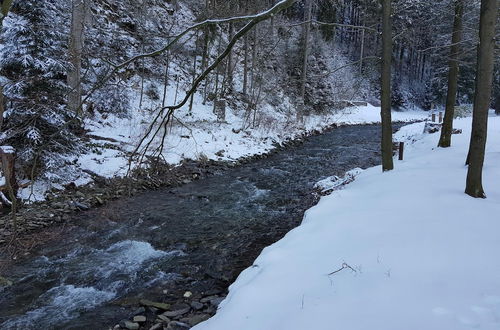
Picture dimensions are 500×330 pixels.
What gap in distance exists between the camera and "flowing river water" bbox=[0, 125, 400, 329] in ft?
17.5

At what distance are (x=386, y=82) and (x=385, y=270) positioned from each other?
21.7 ft

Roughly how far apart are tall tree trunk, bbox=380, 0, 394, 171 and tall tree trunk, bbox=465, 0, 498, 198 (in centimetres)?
309

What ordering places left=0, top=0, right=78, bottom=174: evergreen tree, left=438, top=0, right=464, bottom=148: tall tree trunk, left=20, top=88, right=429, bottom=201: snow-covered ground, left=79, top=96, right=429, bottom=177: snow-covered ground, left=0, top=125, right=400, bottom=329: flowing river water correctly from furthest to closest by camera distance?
left=79, top=96, right=429, bottom=177: snow-covered ground → left=438, top=0, right=464, bottom=148: tall tree trunk → left=20, top=88, right=429, bottom=201: snow-covered ground → left=0, top=0, right=78, bottom=174: evergreen tree → left=0, top=125, right=400, bottom=329: flowing river water

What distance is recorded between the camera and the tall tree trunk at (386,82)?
8.89m

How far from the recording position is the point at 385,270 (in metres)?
4.04

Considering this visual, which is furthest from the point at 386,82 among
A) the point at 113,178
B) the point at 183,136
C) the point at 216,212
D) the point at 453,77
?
the point at 113,178

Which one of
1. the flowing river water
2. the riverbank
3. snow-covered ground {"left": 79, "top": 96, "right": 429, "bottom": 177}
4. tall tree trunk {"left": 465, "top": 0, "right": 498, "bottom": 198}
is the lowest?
the flowing river water

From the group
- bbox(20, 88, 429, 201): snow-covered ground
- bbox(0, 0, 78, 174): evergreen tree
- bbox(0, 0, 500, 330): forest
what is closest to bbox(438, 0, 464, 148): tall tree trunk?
bbox(0, 0, 500, 330): forest

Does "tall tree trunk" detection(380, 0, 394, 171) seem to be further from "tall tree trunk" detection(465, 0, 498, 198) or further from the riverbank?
the riverbank

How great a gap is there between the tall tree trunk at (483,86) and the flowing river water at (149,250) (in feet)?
12.8

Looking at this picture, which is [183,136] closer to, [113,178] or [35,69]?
[113,178]

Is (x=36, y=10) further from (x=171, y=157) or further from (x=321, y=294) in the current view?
(x=321, y=294)

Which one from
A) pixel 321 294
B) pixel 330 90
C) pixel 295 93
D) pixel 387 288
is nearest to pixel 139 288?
pixel 321 294

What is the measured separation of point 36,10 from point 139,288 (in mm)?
7724
